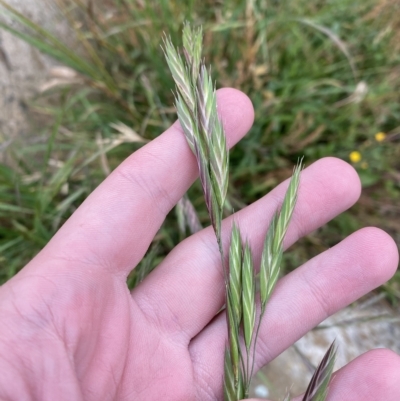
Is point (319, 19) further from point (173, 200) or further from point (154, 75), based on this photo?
point (173, 200)

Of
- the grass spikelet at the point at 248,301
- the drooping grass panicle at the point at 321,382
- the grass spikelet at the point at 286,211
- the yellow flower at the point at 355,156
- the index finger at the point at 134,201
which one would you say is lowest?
the drooping grass panicle at the point at 321,382

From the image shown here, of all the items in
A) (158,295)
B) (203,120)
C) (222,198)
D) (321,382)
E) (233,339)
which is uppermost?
(203,120)

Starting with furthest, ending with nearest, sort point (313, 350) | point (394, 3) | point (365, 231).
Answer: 1. point (394, 3)
2. point (313, 350)
3. point (365, 231)

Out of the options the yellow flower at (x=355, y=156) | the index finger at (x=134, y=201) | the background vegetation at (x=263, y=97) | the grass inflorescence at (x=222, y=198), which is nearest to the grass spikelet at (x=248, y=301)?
the grass inflorescence at (x=222, y=198)

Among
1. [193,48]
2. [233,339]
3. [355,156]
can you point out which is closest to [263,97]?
[355,156]

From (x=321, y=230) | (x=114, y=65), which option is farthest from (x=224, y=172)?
(x=114, y=65)

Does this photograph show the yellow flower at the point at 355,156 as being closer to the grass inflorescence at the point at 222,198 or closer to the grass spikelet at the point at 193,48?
the grass inflorescence at the point at 222,198

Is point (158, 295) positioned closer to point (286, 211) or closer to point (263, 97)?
point (286, 211)
